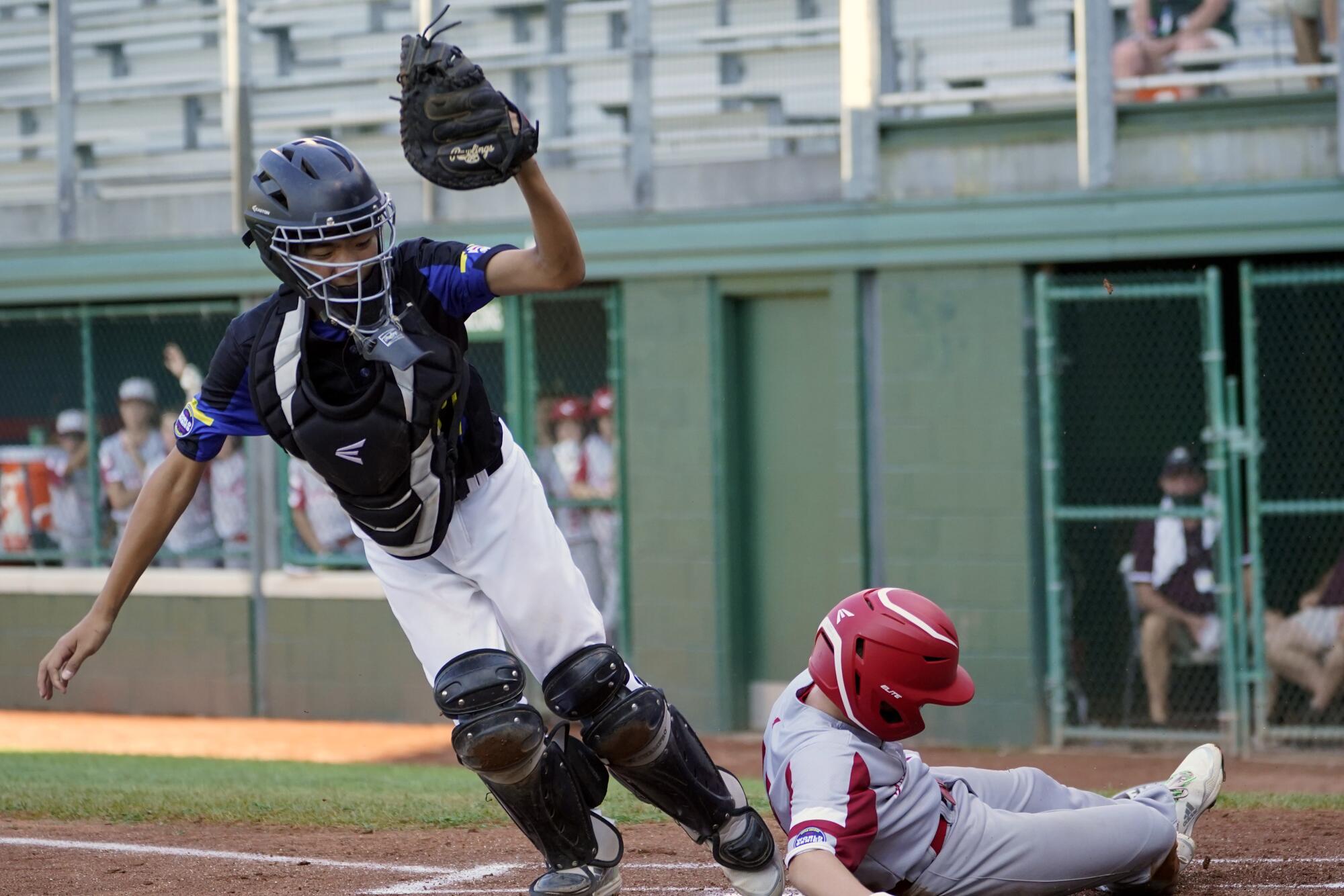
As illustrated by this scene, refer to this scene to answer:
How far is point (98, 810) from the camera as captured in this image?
22.2ft

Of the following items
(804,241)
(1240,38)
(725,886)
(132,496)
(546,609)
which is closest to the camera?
(546,609)

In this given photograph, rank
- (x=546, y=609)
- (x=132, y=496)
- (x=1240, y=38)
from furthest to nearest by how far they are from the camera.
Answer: (x=132, y=496) → (x=1240, y=38) → (x=546, y=609)

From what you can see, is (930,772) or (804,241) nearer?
(930,772)

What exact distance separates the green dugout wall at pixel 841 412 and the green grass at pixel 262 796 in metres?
2.51

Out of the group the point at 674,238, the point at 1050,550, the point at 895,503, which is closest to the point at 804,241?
the point at 674,238

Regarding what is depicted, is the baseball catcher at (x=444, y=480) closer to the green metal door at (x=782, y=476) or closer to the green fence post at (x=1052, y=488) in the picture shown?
the green fence post at (x=1052, y=488)

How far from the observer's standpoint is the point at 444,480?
13.5 feet

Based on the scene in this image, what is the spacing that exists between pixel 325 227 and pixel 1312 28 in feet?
24.4

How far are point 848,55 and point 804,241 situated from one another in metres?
1.21

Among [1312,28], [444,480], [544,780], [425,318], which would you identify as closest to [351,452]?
[444,480]

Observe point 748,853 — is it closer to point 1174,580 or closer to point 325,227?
point 325,227

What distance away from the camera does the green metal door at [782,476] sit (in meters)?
10.7

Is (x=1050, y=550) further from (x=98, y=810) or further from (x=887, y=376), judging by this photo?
(x=98, y=810)

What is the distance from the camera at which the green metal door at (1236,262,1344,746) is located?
30.7 ft
